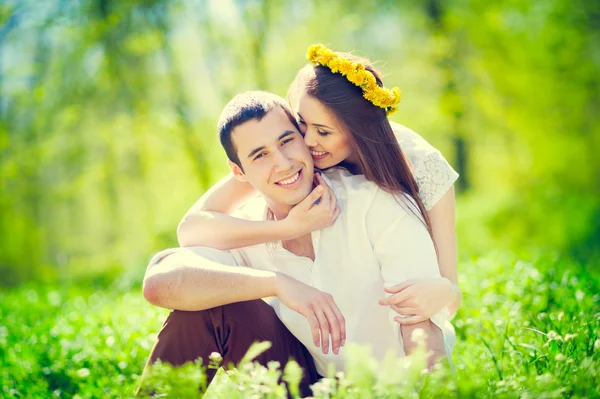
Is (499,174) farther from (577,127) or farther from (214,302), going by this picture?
(214,302)

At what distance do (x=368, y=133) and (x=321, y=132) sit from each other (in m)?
0.25

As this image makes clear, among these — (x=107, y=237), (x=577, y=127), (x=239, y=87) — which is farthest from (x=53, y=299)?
(x=107, y=237)

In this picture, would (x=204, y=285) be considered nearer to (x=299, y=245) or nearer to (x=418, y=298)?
(x=299, y=245)

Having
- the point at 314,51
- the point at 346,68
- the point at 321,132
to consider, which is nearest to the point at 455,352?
the point at 321,132

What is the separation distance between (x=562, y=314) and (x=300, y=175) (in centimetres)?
167

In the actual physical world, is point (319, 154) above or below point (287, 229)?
above

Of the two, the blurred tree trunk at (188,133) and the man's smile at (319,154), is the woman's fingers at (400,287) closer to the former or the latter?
the man's smile at (319,154)

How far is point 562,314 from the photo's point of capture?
332 centimetres

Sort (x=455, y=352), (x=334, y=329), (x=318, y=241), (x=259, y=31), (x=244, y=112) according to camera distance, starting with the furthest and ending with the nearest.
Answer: (x=259, y=31)
(x=455, y=352)
(x=244, y=112)
(x=318, y=241)
(x=334, y=329)

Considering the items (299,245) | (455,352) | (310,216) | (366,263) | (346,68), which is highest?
(346,68)

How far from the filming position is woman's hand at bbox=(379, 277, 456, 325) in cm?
258

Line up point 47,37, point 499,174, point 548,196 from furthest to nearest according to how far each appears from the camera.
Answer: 1. point 499,174
2. point 47,37
3. point 548,196

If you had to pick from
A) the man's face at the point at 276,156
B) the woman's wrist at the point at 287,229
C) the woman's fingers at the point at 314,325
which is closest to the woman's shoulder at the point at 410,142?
the man's face at the point at 276,156

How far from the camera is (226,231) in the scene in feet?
10.2
